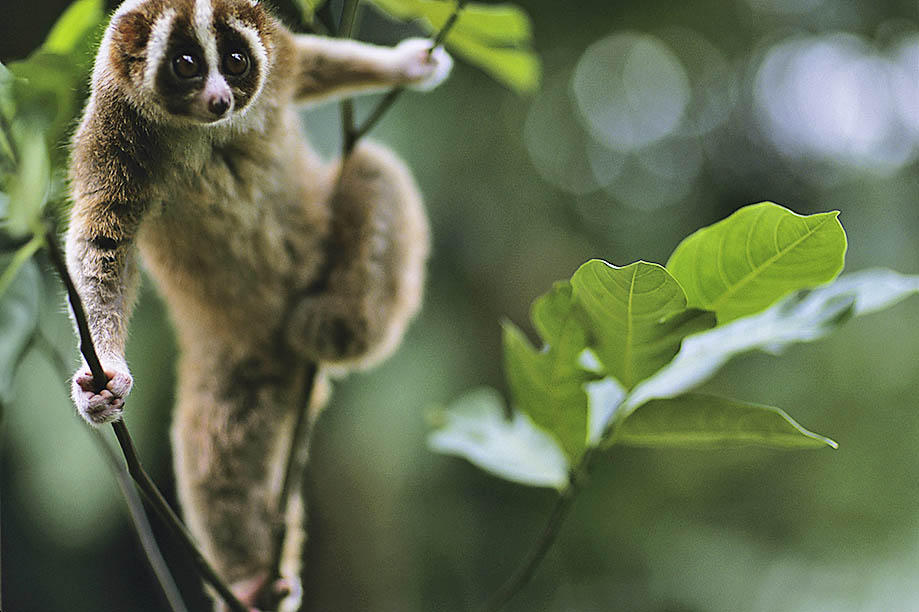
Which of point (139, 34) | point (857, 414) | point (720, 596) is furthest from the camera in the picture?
point (857, 414)

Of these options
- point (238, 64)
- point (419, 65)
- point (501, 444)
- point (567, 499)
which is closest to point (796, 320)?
point (567, 499)

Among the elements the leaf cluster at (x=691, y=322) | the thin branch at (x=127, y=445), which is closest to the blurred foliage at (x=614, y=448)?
the thin branch at (x=127, y=445)

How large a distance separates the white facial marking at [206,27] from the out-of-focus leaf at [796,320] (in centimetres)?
56

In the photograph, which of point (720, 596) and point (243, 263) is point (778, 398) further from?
point (243, 263)

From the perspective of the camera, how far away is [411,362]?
2.73 meters

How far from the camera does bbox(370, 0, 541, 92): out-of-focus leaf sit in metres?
0.89

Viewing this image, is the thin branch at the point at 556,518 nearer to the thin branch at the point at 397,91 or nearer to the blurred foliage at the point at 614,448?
the thin branch at the point at 397,91

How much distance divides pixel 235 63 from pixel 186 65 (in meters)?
0.04

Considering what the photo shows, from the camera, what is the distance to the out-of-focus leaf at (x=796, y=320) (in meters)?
0.84

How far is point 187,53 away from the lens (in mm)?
535

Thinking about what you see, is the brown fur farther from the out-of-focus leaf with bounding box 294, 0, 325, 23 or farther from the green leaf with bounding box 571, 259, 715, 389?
the green leaf with bounding box 571, 259, 715, 389

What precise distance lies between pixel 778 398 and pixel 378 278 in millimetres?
2552

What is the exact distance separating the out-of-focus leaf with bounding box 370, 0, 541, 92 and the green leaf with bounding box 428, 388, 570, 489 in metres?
0.52

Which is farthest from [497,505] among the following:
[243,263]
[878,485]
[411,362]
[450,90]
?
[243,263]
